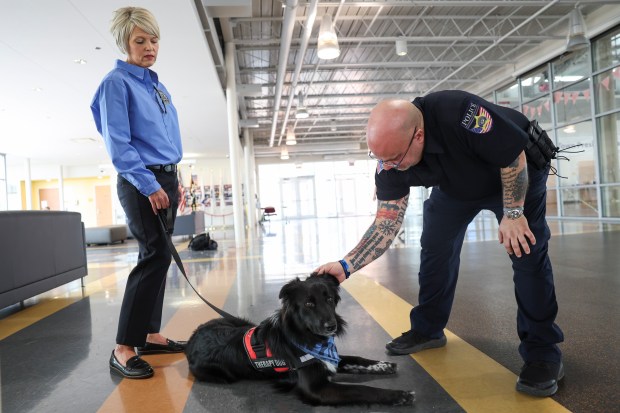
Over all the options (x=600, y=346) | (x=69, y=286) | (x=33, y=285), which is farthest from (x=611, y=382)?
(x=69, y=286)

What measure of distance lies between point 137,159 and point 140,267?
1.71ft

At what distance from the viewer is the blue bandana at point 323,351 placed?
4.91 ft

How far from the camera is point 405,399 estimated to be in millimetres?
1440

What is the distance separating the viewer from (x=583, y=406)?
53.4 inches

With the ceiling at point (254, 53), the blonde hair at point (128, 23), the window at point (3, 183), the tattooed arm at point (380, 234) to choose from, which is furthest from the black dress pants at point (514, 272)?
the window at point (3, 183)

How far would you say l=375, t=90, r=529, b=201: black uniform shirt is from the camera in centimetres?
145

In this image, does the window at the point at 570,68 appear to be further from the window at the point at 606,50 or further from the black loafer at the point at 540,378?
the black loafer at the point at 540,378

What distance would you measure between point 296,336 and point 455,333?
1126 mm

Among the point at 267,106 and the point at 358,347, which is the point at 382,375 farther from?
the point at 267,106

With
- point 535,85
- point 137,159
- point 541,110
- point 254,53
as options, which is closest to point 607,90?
point 541,110

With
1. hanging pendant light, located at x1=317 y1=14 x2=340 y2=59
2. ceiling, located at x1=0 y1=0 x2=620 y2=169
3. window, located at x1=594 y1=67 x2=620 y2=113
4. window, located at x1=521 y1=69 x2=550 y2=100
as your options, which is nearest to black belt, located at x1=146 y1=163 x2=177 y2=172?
ceiling, located at x1=0 y1=0 x2=620 y2=169

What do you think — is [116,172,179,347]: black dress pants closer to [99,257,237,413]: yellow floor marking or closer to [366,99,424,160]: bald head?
[99,257,237,413]: yellow floor marking

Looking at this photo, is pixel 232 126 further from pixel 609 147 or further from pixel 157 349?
pixel 609 147

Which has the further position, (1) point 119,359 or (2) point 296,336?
(1) point 119,359
